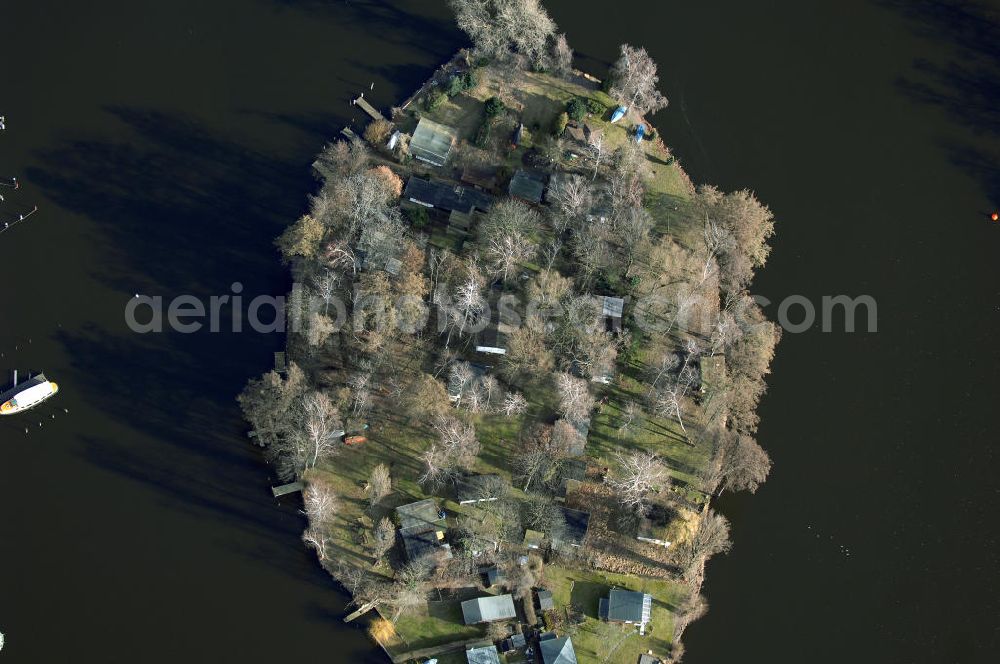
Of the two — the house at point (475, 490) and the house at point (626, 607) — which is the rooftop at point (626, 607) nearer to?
the house at point (626, 607)

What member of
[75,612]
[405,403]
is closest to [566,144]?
[405,403]

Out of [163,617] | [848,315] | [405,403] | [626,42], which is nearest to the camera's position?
[163,617]

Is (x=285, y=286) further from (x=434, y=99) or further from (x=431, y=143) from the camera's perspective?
(x=434, y=99)

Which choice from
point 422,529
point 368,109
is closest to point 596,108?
point 368,109

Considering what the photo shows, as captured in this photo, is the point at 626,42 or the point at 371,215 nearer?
the point at 371,215

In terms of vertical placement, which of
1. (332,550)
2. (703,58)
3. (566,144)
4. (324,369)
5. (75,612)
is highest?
(703,58)

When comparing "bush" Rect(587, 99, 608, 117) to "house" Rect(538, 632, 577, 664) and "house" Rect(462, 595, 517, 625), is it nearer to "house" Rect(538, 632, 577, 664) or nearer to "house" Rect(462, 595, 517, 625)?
"house" Rect(462, 595, 517, 625)

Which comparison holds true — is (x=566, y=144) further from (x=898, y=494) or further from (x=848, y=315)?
(x=898, y=494)

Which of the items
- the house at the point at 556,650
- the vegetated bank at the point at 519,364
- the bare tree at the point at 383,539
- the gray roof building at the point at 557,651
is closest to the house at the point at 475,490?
the vegetated bank at the point at 519,364
